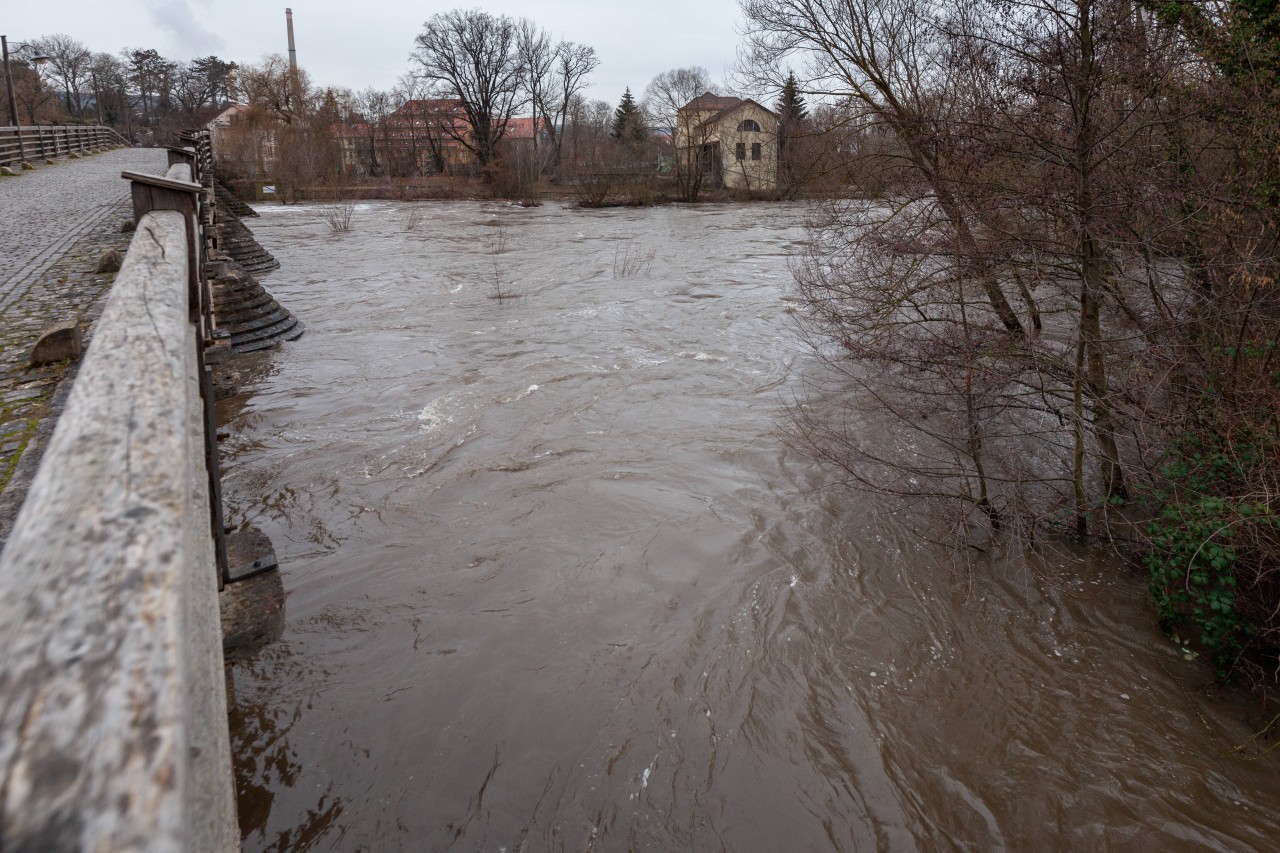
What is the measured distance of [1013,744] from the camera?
4285 mm

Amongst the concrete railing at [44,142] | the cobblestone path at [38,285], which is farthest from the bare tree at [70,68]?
the cobblestone path at [38,285]

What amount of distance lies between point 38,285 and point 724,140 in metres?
35.9

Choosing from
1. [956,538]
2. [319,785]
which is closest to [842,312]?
[956,538]

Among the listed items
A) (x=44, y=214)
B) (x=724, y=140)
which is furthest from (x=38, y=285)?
(x=724, y=140)

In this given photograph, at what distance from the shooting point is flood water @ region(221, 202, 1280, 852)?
147 inches

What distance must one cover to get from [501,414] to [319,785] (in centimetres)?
545

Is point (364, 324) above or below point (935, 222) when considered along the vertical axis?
below

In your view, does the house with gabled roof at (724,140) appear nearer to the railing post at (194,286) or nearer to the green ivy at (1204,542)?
the green ivy at (1204,542)

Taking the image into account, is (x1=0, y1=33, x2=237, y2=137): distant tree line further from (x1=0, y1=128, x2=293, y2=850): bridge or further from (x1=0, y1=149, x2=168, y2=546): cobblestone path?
(x1=0, y1=128, x2=293, y2=850): bridge

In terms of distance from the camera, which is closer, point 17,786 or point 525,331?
point 17,786

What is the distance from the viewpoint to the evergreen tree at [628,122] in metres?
52.3

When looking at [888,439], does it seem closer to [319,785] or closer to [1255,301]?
[1255,301]

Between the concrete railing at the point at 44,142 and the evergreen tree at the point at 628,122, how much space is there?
28.1 metres

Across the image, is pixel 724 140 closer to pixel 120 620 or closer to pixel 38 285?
pixel 38 285
